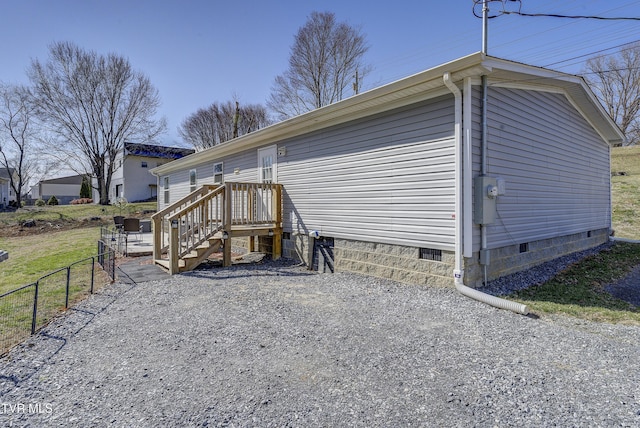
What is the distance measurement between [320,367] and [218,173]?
364 inches

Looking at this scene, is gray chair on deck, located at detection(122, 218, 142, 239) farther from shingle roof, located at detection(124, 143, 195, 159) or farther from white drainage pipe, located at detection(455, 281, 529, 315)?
shingle roof, located at detection(124, 143, 195, 159)

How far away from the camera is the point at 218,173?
A: 36.8ft

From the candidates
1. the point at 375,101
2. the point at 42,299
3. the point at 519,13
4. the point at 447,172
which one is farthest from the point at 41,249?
the point at 519,13

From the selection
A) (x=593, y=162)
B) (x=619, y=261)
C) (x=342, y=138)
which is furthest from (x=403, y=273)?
(x=593, y=162)

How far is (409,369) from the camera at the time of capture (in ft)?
9.61

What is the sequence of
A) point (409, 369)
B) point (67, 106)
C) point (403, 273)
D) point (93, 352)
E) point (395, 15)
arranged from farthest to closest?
point (67, 106), point (395, 15), point (403, 273), point (93, 352), point (409, 369)

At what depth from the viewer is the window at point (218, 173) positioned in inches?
437

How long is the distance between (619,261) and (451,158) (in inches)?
216

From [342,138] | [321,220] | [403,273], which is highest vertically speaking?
[342,138]

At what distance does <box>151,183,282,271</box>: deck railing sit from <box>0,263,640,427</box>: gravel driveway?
202cm

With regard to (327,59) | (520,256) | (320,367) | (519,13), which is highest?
(327,59)

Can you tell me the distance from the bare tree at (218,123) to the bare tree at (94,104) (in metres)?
3.88

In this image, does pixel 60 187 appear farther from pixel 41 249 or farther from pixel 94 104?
pixel 41 249

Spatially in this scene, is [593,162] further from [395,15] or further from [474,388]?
[474,388]
